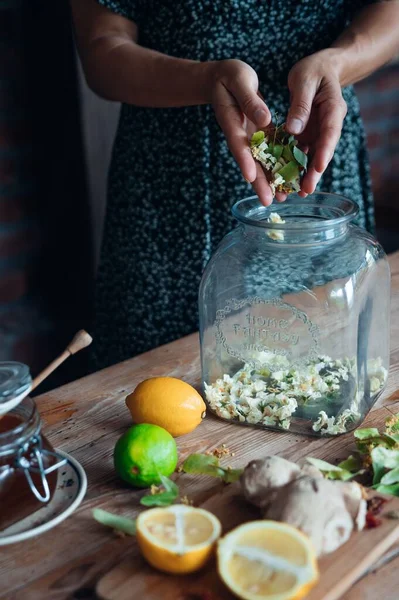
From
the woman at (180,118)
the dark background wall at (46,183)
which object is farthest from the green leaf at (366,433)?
the dark background wall at (46,183)

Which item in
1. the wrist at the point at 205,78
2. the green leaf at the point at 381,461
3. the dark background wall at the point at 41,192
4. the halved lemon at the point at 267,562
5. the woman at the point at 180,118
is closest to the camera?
the halved lemon at the point at 267,562

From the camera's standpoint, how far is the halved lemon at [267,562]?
66 centimetres

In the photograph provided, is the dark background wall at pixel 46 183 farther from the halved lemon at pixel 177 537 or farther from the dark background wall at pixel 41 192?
the halved lemon at pixel 177 537

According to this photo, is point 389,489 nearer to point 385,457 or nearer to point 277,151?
point 385,457

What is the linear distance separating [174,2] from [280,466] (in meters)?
0.95

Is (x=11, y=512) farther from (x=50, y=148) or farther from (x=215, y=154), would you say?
(x=50, y=148)

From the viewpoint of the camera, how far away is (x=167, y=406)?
0.98 meters

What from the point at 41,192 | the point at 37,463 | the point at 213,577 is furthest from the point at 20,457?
the point at 41,192

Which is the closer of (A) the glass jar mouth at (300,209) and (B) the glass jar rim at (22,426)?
(B) the glass jar rim at (22,426)

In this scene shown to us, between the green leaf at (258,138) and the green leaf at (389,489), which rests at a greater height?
the green leaf at (258,138)

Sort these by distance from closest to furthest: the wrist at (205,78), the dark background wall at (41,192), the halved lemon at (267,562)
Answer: the halved lemon at (267,562) → the wrist at (205,78) → the dark background wall at (41,192)

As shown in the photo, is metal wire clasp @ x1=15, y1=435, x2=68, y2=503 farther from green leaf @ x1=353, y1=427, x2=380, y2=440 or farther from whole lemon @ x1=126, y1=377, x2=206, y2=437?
green leaf @ x1=353, y1=427, x2=380, y2=440

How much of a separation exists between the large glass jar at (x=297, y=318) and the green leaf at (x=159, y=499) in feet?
0.71

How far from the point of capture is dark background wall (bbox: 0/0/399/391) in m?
1.87
